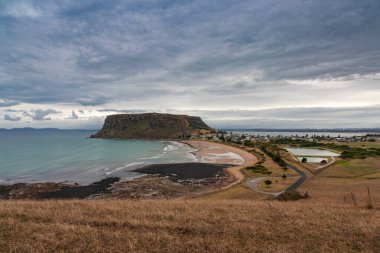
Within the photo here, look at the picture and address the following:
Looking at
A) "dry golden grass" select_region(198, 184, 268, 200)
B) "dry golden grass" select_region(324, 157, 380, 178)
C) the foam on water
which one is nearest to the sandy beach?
the foam on water

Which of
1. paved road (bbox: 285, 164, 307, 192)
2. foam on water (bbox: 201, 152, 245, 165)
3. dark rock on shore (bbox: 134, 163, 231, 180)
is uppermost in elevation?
paved road (bbox: 285, 164, 307, 192)

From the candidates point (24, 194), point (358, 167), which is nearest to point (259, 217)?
point (24, 194)

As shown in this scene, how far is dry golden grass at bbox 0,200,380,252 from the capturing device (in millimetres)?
8867

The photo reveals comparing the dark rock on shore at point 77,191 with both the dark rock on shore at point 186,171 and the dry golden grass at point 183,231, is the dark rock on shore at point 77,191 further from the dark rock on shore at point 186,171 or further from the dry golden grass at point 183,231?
the dry golden grass at point 183,231

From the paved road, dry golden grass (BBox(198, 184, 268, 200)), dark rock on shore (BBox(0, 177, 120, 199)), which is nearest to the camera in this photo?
dry golden grass (BBox(198, 184, 268, 200))

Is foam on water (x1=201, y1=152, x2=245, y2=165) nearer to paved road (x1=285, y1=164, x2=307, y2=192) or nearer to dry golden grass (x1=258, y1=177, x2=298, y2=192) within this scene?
paved road (x1=285, y1=164, x2=307, y2=192)

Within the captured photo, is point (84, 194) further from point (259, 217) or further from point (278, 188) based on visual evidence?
point (259, 217)

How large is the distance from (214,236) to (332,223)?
527 centimetres

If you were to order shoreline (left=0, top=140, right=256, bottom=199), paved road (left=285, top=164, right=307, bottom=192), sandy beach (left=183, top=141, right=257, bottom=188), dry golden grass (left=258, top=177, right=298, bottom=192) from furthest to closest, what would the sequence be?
sandy beach (left=183, top=141, right=257, bottom=188) < paved road (left=285, top=164, right=307, bottom=192) < dry golden grass (left=258, top=177, right=298, bottom=192) < shoreline (left=0, top=140, right=256, bottom=199)

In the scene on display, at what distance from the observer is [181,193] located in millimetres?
38594

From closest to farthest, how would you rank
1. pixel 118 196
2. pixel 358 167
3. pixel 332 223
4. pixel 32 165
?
pixel 332 223 < pixel 118 196 < pixel 358 167 < pixel 32 165

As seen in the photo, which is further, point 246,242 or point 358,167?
point 358,167

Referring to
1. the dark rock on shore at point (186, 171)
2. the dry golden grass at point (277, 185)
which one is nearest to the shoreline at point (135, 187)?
the dark rock on shore at point (186, 171)

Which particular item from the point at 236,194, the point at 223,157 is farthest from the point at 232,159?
the point at 236,194
